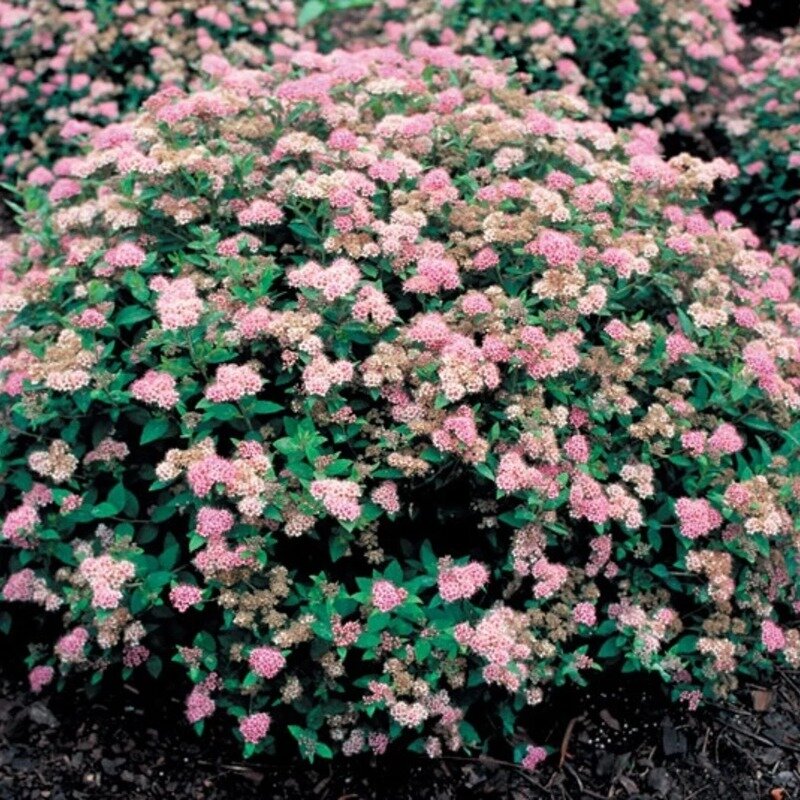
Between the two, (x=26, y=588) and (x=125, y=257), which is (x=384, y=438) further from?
(x=26, y=588)

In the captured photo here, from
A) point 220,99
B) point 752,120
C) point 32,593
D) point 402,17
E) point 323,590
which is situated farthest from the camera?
point 402,17

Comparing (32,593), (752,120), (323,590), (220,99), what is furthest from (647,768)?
(752,120)

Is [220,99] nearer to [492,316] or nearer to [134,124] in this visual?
[134,124]

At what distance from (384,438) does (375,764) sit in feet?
3.61

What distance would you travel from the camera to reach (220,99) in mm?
3641

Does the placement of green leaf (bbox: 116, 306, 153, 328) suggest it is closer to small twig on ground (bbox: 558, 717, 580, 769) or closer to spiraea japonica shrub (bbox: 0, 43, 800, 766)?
spiraea japonica shrub (bbox: 0, 43, 800, 766)

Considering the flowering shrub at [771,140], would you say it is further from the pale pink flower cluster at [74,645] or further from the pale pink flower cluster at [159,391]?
the pale pink flower cluster at [74,645]

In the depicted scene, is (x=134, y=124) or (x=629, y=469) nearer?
(x=629, y=469)

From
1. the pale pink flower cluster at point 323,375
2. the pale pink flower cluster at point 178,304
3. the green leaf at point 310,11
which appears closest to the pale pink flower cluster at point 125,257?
the pale pink flower cluster at point 178,304

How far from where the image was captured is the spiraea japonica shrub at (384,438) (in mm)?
2883

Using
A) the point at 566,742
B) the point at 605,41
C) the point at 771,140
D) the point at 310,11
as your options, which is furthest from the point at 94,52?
the point at 566,742

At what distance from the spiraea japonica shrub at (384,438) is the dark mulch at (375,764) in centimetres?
12

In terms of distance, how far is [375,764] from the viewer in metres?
3.25

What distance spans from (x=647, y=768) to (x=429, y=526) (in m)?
1.08
